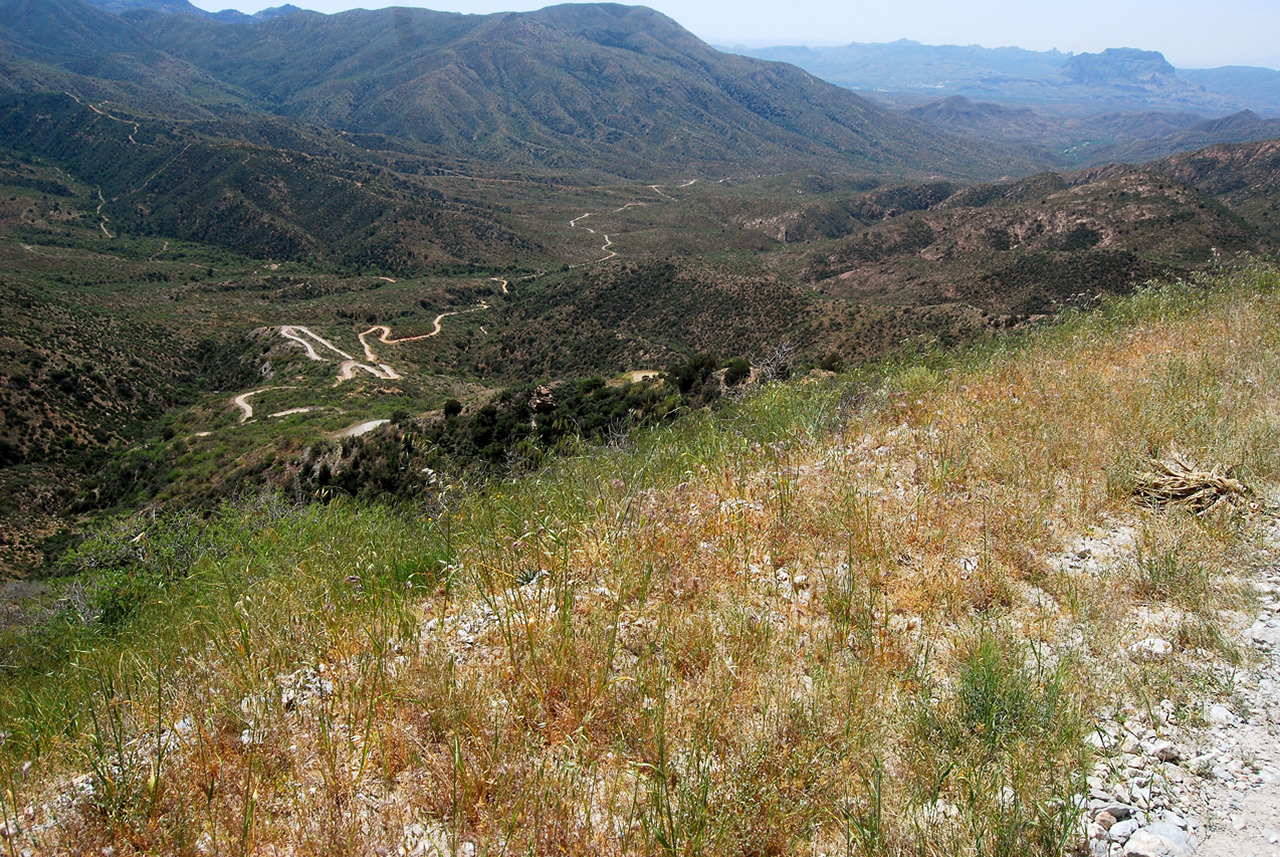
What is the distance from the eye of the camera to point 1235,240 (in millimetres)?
66625

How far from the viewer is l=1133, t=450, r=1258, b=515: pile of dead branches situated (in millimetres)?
3818

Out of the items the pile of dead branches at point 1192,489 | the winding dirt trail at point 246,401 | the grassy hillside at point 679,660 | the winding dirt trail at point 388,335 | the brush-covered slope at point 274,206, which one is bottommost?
the winding dirt trail at point 246,401

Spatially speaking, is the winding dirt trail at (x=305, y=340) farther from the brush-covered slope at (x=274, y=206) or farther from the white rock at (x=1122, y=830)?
the white rock at (x=1122, y=830)

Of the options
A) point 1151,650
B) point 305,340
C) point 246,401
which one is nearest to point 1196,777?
point 1151,650

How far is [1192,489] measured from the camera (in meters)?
3.97

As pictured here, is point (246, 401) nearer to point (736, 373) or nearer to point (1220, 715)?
point (736, 373)

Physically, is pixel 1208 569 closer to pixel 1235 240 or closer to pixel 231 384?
pixel 231 384

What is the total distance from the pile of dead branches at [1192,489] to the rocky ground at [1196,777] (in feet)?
4.70

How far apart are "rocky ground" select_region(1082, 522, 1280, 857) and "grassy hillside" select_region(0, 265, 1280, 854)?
0.28 ft

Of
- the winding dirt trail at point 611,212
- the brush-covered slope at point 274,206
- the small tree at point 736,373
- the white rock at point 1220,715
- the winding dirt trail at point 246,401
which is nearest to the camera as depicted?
the white rock at point 1220,715

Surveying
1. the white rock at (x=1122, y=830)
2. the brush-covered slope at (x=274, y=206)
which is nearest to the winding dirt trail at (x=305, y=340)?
the brush-covered slope at (x=274, y=206)

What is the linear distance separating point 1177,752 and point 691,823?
190 cm

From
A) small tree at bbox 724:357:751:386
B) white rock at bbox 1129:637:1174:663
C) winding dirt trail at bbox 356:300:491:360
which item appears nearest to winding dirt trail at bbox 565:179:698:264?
winding dirt trail at bbox 356:300:491:360

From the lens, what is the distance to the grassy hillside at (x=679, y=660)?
212 cm
